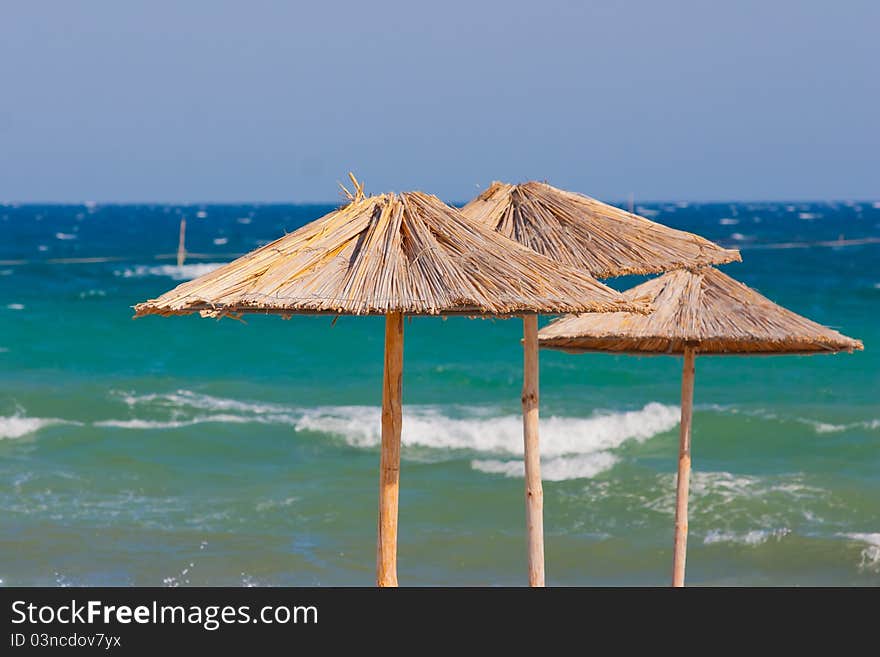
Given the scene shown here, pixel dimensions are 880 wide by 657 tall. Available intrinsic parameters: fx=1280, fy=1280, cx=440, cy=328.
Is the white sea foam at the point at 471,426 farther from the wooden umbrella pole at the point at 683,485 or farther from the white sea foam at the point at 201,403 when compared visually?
the wooden umbrella pole at the point at 683,485

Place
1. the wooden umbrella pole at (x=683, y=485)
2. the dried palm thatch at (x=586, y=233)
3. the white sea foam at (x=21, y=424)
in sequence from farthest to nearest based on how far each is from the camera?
the white sea foam at (x=21, y=424) → the wooden umbrella pole at (x=683, y=485) → the dried palm thatch at (x=586, y=233)

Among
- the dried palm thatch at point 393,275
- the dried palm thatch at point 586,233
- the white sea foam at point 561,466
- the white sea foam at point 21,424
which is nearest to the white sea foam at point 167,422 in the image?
the white sea foam at point 21,424

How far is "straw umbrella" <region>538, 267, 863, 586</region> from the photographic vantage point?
278 inches

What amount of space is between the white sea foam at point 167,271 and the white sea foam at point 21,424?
89.3 ft

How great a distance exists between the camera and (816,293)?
3797cm

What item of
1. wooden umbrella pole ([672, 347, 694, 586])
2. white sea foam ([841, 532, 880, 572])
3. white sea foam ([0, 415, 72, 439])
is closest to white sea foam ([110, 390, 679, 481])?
white sea foam ([0, 415, 72, 439])

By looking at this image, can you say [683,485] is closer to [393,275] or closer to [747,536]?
[393,275]

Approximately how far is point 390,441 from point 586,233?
5.50 ft

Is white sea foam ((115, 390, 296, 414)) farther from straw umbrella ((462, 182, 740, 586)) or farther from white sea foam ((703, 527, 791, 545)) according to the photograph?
straw umbrella ((462, 182, 740, 586))

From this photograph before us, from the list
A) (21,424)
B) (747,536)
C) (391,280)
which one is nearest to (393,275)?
(391,280)

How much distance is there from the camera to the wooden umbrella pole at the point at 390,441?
5332 mm

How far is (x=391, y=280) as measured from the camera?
197 inches
